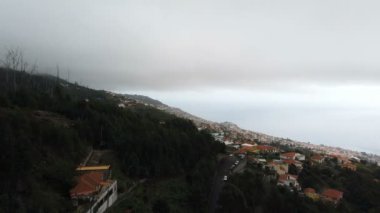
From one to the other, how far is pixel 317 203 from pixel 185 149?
58.9 ft

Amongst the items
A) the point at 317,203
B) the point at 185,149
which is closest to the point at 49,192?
the point at 185,149

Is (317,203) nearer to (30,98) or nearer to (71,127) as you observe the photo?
(71,127)

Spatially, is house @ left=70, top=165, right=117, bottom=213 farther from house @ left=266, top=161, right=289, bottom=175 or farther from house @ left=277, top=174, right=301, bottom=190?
house @ left=266, top=161, right=289, bottom=175

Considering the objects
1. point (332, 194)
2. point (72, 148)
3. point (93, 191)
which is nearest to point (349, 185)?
point (332, 194)

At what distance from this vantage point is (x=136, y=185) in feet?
113

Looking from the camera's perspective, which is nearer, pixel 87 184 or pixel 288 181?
pixel 87 184

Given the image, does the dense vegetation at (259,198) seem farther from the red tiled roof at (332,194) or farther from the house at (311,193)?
the red tiled roof at (332,194)

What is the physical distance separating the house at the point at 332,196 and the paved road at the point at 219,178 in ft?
43.7

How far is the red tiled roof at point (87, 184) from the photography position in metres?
25.6

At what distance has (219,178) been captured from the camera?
42.1 metres

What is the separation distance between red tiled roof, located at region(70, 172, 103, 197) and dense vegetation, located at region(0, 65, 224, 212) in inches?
30.9

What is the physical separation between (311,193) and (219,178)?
48.3ft

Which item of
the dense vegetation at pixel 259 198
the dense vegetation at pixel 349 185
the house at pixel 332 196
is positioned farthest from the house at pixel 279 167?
the dense vegetation at pixel 259 198

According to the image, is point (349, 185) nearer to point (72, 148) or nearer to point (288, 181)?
point (288, 181)
